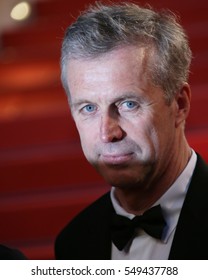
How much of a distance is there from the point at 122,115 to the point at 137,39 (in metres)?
0.11

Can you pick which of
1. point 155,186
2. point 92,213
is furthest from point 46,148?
point 155,186

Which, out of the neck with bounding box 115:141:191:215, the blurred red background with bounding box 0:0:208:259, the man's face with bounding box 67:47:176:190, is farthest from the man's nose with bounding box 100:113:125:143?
the blurred red background with bounding box 0:0:208:259

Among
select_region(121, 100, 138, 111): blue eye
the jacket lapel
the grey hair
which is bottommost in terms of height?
the jacket lapel

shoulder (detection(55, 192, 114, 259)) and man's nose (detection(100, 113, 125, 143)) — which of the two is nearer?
man's nose (detection(100, 113, 125, 143))

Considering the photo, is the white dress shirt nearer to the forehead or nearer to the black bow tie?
the black bow tie

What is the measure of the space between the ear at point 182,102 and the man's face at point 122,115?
12 millimetres

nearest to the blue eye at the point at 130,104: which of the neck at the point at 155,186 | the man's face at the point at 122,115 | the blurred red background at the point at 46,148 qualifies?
the man's face at the point at 122,115

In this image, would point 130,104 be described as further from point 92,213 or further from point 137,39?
point 92,213

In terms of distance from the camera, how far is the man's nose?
2.64 feet

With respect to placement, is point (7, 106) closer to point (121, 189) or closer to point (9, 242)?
point (9, 242)

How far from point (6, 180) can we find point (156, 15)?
435 mm

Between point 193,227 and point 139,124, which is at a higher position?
point 139,124

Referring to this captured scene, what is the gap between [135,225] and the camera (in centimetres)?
88

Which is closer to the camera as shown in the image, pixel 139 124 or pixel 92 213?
pixel 139 124
